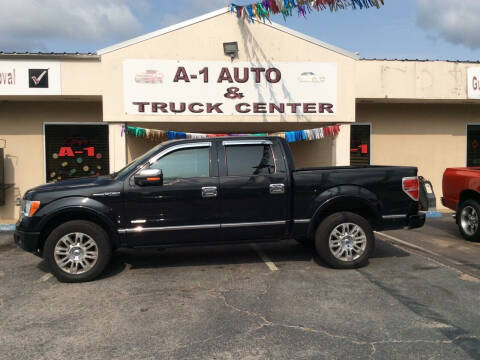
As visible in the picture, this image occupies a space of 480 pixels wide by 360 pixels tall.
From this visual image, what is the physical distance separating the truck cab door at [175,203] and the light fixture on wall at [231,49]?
16.8 ft

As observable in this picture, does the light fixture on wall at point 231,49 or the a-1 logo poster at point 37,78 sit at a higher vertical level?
the light fixture on wall at point 231,49

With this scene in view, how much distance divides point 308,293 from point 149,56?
736 centimetres

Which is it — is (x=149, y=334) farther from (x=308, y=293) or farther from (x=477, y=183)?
(x=477, y=183)

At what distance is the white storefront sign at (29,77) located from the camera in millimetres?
10242

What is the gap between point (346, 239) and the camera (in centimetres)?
612

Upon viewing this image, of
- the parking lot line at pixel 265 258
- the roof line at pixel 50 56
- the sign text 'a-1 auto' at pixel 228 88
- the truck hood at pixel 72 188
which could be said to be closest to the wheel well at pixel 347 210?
the parking lot line at pixel 265 258

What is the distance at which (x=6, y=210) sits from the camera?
11820 mm

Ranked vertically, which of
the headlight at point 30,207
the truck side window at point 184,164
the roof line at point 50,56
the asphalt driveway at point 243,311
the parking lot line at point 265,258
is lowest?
the asphalt driveway at point 243,311

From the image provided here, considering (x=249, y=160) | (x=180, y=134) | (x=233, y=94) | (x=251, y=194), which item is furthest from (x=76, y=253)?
(x=233, y=94)

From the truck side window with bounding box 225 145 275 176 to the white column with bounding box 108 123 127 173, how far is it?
4.93m


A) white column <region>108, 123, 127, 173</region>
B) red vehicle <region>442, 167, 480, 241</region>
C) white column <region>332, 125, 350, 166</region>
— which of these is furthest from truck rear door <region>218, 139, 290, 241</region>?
white column <region>332, 125, 350, 166</region>

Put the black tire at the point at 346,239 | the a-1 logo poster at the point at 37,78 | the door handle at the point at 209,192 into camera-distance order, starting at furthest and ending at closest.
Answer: the a-1 logo poster at the point at 37,78 < the black tire at the point at 346,239 < the door handle at the point at 209,192

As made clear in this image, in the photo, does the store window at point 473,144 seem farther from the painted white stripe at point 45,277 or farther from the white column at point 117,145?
the painted white stripe at point 45,277

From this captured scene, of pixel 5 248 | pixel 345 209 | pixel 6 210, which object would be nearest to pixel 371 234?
pixel 345 209
